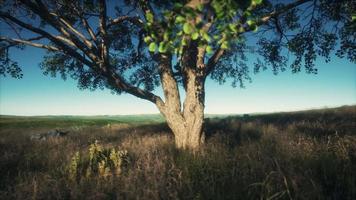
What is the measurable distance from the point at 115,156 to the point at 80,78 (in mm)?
7684

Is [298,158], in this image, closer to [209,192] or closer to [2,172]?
[209,192]

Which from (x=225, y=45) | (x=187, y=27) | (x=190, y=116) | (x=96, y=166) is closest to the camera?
(x=187, y=27)

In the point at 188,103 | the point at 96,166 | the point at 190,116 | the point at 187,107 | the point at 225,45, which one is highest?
the point at 225,45

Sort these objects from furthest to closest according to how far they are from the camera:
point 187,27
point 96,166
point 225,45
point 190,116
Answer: point 190,116, point 96,166, point 225,45, point 187,27

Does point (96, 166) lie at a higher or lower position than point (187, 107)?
lower

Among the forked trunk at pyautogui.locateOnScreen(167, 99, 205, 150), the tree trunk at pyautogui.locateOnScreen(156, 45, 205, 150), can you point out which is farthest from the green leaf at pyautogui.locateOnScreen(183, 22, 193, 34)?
the forked trunk at pyautogui.locateOnScreen(167, 99, 205, 150)

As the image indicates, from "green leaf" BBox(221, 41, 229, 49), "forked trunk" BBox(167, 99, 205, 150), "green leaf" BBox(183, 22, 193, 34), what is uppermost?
"green leaf" BBox(183, 22, 193, 34)

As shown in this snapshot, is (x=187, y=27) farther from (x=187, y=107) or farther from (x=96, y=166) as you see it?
(x=187, y=107)

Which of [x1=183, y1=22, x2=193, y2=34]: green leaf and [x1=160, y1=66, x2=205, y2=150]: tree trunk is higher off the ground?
[x1=183, y1=22, x2=193, y2=34]: green leaf

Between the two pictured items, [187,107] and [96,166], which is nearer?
[96,166]

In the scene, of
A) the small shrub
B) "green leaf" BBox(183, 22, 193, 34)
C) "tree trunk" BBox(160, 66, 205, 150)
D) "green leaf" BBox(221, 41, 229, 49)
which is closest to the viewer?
"green leaf" BBox(183, 22, 193, 34)

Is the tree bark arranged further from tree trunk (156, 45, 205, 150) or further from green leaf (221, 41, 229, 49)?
green leaf (221, 41, 229, 49)

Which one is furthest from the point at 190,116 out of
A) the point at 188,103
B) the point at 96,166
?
the point at 96,166

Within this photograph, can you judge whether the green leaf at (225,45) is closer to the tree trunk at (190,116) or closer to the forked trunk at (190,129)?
the tree trunk at (190,116)
